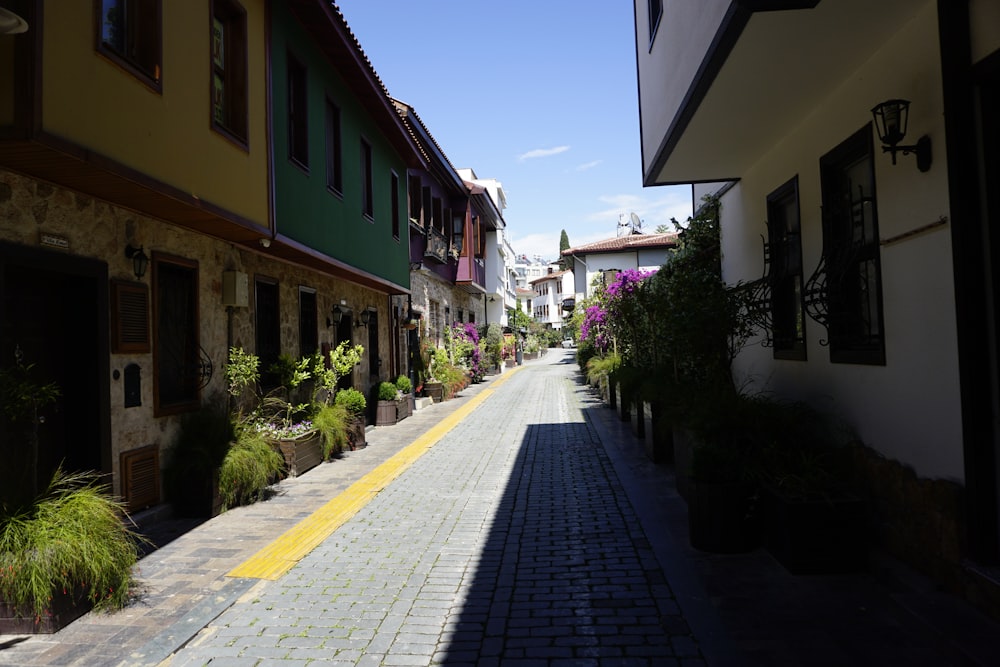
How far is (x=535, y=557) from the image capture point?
5.27 metres

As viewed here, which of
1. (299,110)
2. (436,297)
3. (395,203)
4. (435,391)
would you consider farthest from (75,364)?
(436,297)

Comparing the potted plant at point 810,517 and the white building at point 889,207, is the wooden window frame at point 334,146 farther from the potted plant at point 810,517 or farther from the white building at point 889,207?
the potted plant at point 810,517

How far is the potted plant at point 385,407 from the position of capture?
13.8 m

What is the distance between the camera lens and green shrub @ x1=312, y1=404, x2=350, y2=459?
953 cm

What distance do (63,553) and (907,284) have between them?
557cm

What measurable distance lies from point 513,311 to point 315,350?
36081mm

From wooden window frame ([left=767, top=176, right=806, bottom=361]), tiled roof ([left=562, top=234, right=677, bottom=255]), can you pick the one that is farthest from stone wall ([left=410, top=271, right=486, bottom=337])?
wooden window frame ([left=767, top=176, right=806, bottom=361])

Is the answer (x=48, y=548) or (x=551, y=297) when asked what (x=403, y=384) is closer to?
(x=48, y=548)

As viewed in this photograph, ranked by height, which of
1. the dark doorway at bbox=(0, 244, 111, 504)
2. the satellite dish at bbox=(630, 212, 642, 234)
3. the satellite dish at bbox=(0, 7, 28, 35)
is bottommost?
the dark doorway at bbox=(0, 244, 111, 504)

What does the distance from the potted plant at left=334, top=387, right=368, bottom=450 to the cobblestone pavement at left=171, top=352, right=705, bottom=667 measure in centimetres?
295

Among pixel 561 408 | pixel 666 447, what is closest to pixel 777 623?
pixel 666 447

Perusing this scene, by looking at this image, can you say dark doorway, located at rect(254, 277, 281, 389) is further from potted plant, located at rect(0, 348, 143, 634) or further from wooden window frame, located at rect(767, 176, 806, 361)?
wooden window frame, located at rect(767, 176, 806, 361)

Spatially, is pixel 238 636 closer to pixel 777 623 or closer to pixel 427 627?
pixel 427 627

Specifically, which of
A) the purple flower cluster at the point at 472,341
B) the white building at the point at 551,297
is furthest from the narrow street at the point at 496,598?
the white building at the point at 551,297
